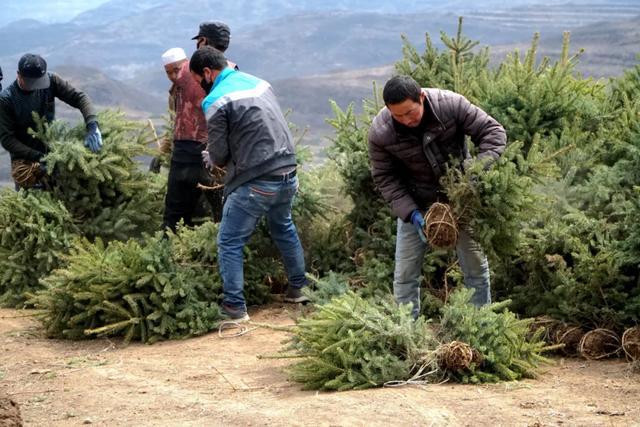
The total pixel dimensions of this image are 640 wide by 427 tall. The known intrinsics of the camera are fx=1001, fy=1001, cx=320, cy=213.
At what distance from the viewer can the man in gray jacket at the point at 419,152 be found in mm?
6348

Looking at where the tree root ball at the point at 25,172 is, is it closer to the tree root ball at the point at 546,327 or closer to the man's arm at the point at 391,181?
the man's arm at the point at 391,181

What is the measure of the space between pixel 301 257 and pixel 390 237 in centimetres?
79

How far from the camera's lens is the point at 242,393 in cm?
627

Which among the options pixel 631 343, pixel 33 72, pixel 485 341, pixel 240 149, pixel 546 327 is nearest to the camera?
pixel 485 341

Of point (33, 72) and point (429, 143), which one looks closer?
point (429, 143)

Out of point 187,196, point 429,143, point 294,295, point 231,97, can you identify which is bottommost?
point 294,295

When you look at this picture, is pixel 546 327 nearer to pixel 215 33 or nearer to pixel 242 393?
pixel 242 393

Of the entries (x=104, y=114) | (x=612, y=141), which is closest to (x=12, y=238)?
(x=104, y=114)

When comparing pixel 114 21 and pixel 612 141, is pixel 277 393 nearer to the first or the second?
pixel 612 141

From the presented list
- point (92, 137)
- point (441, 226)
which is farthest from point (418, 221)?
point (92, 137)

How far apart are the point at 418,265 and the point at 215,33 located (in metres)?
3.28

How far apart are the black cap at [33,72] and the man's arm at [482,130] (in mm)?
4440

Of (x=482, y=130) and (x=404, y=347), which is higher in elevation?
(x=482, y=130)

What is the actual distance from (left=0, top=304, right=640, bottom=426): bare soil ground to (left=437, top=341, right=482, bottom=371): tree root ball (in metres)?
0.15
